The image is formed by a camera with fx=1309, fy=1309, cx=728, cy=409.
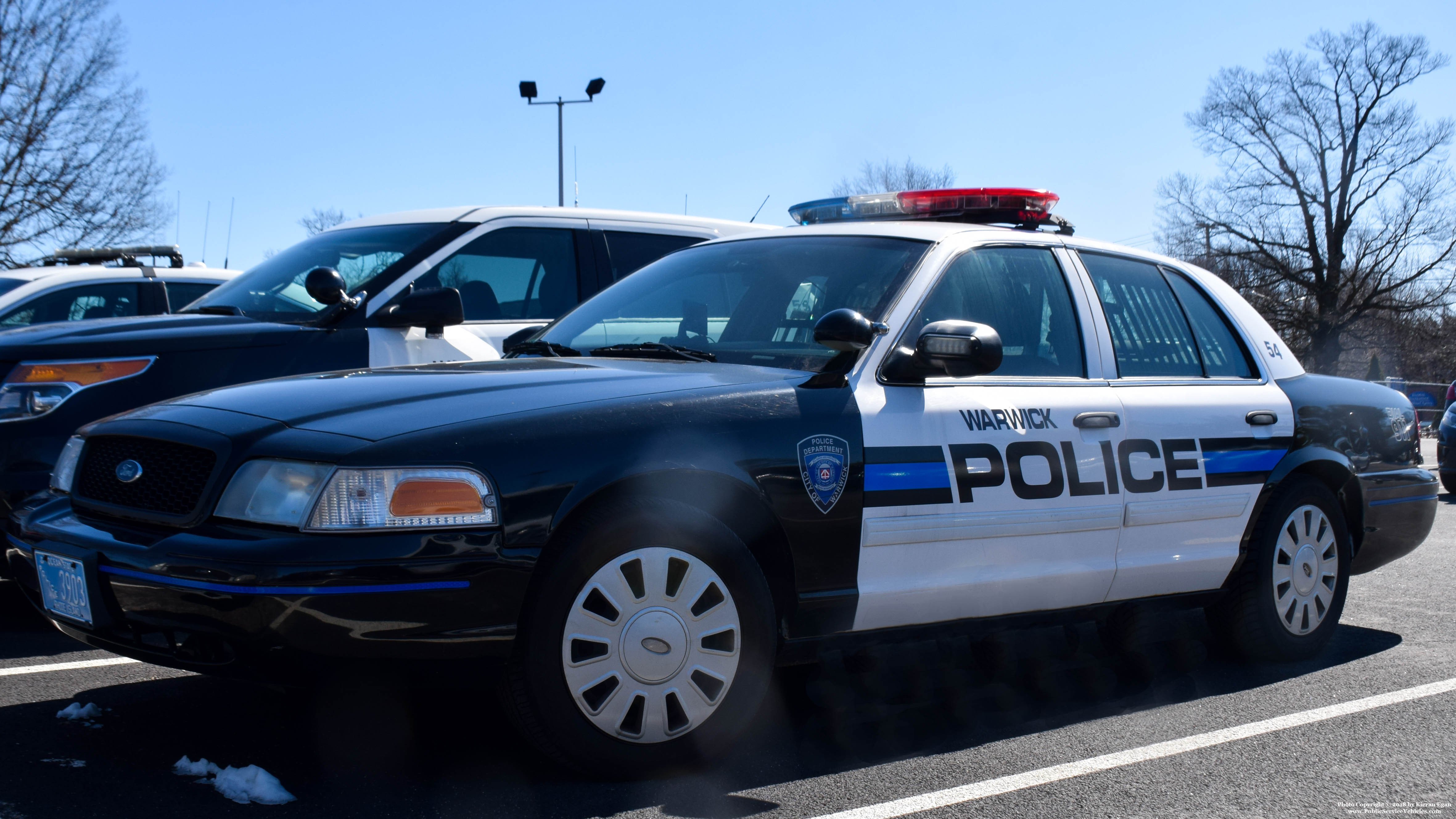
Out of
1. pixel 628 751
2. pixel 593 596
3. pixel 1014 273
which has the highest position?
pixel 1014 273

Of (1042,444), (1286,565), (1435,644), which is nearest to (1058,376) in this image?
(1042,444)

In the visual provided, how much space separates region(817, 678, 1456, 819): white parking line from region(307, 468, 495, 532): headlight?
3.77 feet

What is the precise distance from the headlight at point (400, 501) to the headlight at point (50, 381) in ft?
9.23

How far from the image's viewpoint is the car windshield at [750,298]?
4156mm

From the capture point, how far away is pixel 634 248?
282 inches

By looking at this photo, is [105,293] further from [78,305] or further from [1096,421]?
[1096,421]

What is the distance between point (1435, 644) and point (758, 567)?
143 inches

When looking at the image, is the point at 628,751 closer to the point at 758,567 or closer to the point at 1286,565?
the point at 758,567

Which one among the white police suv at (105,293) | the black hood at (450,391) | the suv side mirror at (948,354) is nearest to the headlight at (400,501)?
the black hood at (450,391)

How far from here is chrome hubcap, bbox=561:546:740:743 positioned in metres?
3.26

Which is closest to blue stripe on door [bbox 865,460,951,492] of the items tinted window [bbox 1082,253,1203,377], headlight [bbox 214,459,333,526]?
tinted window [bbox 1082,253,1203,377]

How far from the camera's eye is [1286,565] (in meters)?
5.06

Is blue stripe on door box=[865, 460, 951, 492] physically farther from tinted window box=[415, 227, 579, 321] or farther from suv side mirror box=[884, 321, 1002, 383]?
tinted window box=[415, 227, 579, 321]

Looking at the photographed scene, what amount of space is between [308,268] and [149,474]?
3.32 meters
